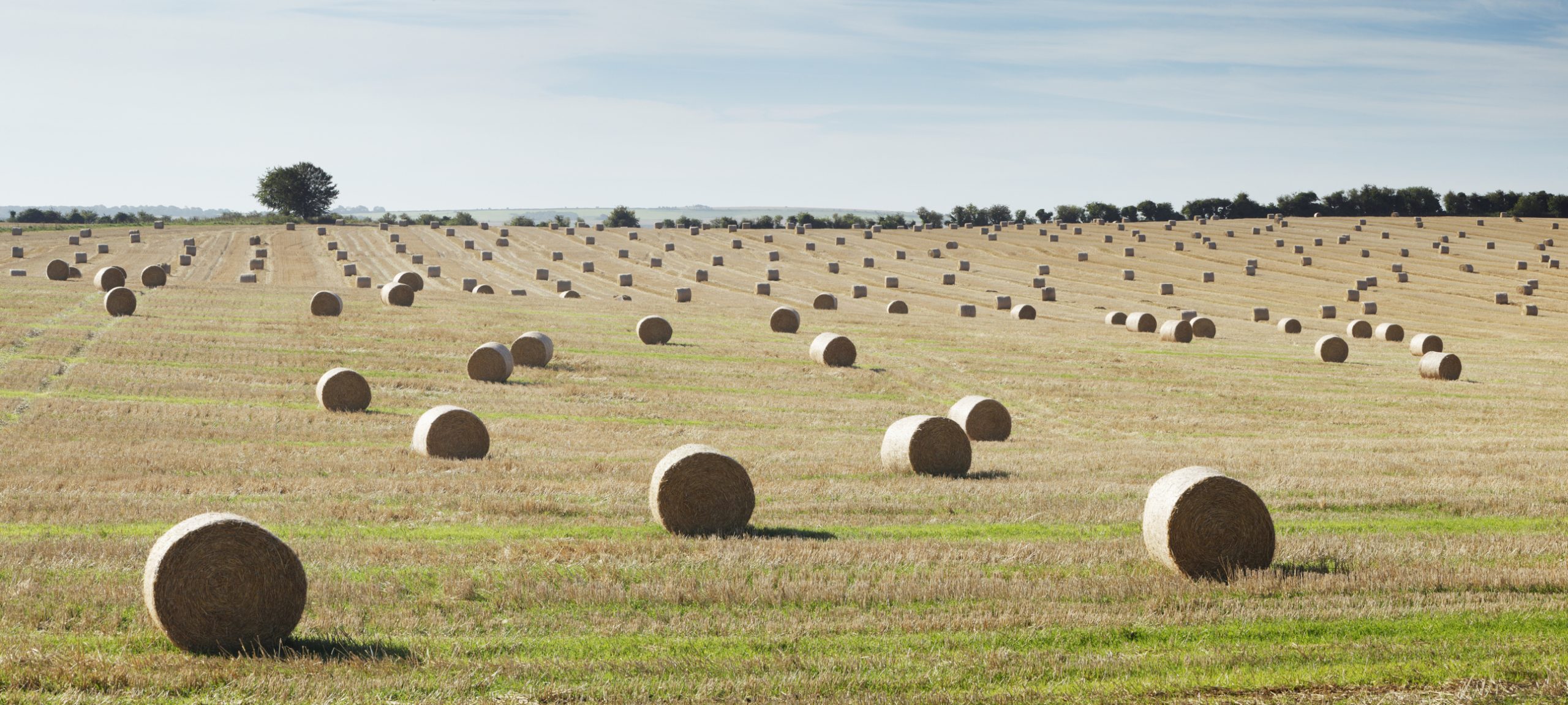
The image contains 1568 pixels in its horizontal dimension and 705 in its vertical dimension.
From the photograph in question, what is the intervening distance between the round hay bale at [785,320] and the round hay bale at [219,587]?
108ft

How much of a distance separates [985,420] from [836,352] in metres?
11.4

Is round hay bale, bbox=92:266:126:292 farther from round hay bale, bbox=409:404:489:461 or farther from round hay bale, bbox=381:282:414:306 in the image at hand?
round hay bale, bbox=409:404:489:461

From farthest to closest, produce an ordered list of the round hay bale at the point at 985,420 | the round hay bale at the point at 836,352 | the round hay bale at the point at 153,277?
1. the round hay bale at the point at 153,277
2. the round hay bale at the point at 836,352
3. the round hay bale at the point at 985,420

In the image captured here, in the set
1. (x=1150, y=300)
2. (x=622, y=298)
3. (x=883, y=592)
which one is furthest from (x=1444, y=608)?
(x=1150, y=300)

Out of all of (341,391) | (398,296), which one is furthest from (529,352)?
(398,296)

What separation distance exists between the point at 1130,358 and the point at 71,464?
27.8 m

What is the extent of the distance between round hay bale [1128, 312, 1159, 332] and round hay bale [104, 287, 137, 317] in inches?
1290

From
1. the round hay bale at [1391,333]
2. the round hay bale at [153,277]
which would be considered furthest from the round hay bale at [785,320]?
the round hay bale at [153,277]

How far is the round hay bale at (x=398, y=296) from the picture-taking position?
44688 mm

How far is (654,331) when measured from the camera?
38.8 metres

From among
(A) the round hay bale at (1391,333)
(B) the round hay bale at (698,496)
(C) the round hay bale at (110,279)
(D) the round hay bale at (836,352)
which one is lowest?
(A) the round hay bale at (1391,333)

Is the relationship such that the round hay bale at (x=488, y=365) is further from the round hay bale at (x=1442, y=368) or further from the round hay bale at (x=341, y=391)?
the round hay bale at (x=1442, y=368)

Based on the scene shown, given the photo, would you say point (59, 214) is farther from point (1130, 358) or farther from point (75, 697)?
point (75, 697)

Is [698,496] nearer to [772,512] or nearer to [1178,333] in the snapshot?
[772,512]
